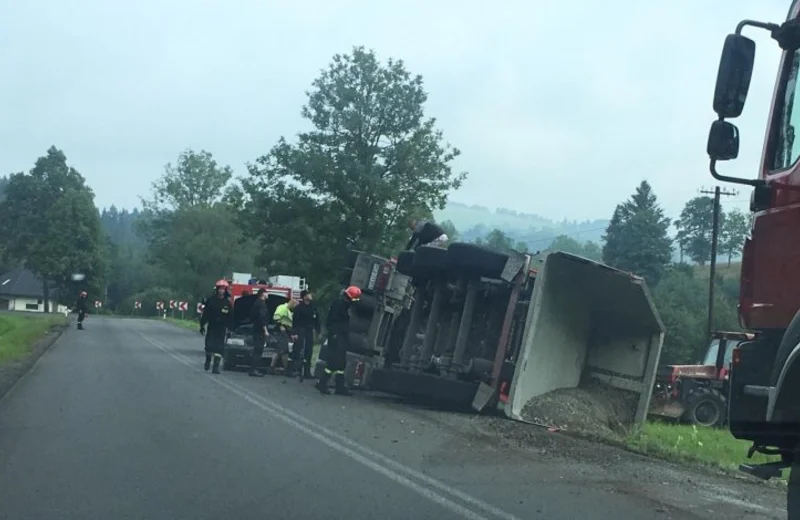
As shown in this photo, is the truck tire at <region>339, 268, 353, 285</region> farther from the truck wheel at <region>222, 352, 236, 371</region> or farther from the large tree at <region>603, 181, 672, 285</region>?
the large tree at <region>603, 181, 672, 285</region>

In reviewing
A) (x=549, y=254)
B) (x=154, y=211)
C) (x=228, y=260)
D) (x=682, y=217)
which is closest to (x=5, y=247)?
(x=154, y=211)

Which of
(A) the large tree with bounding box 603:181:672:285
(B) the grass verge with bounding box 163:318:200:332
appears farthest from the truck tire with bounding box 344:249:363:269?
(B) the grass verge with bounding box 163:318:200:332

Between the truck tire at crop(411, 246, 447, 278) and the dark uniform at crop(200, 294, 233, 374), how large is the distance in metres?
5.89

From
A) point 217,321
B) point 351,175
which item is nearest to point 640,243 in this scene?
point 351,175

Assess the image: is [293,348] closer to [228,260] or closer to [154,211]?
[228,260]

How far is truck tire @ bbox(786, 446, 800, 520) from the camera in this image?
5.90 m

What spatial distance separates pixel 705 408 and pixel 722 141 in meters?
16.5

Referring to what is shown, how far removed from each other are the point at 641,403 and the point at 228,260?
64527 mm

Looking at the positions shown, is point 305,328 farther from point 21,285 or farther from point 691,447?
point 21,285

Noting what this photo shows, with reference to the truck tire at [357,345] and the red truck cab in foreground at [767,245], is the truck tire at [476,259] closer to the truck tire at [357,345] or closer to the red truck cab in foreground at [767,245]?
the truck tire at [357,345]

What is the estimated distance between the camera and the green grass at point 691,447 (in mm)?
11891

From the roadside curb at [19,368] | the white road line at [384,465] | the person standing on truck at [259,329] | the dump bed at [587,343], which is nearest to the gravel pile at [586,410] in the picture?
the dump bed at [587,343]

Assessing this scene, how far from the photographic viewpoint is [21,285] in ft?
373

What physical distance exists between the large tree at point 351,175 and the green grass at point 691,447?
57.4 ft
